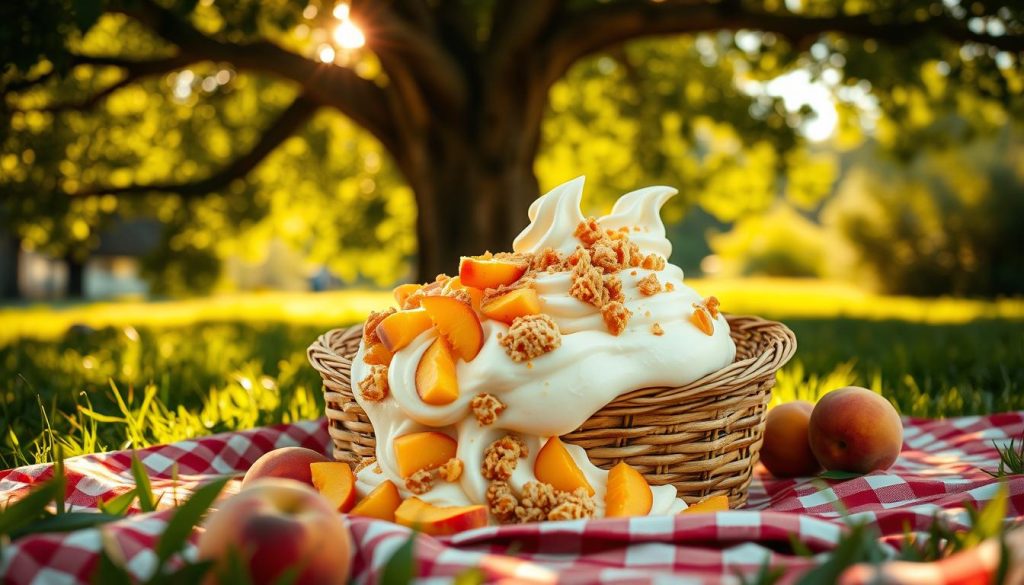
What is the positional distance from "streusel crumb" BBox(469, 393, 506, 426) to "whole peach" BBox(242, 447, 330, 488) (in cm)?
57

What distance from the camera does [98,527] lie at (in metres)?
1.47

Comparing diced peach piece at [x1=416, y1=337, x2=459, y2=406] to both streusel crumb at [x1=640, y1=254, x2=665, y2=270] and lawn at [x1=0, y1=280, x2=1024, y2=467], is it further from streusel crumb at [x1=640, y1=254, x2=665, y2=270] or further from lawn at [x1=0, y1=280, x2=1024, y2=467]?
lawn at [x1=0, y1=280, x2=1024, y2=467]

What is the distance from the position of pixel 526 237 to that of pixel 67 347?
13.3 ft

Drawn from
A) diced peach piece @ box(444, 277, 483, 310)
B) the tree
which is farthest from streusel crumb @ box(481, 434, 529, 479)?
the tree

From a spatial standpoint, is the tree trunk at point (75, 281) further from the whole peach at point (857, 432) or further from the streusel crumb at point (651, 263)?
the whole peach at point (857, 432)

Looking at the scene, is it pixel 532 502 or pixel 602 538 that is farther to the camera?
pixel 532 502

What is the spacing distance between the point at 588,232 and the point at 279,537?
1277mm

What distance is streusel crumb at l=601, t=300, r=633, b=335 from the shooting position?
204cm

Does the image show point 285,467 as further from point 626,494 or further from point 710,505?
point 710,505

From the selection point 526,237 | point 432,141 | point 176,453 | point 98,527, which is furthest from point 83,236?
point 98,527

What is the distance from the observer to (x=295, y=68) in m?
6.14

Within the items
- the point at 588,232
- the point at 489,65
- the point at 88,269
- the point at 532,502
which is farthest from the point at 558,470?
the point at 88,269

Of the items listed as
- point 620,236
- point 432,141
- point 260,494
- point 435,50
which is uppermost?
point 435,50

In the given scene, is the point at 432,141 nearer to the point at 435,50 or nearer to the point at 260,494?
the point at 435,50
